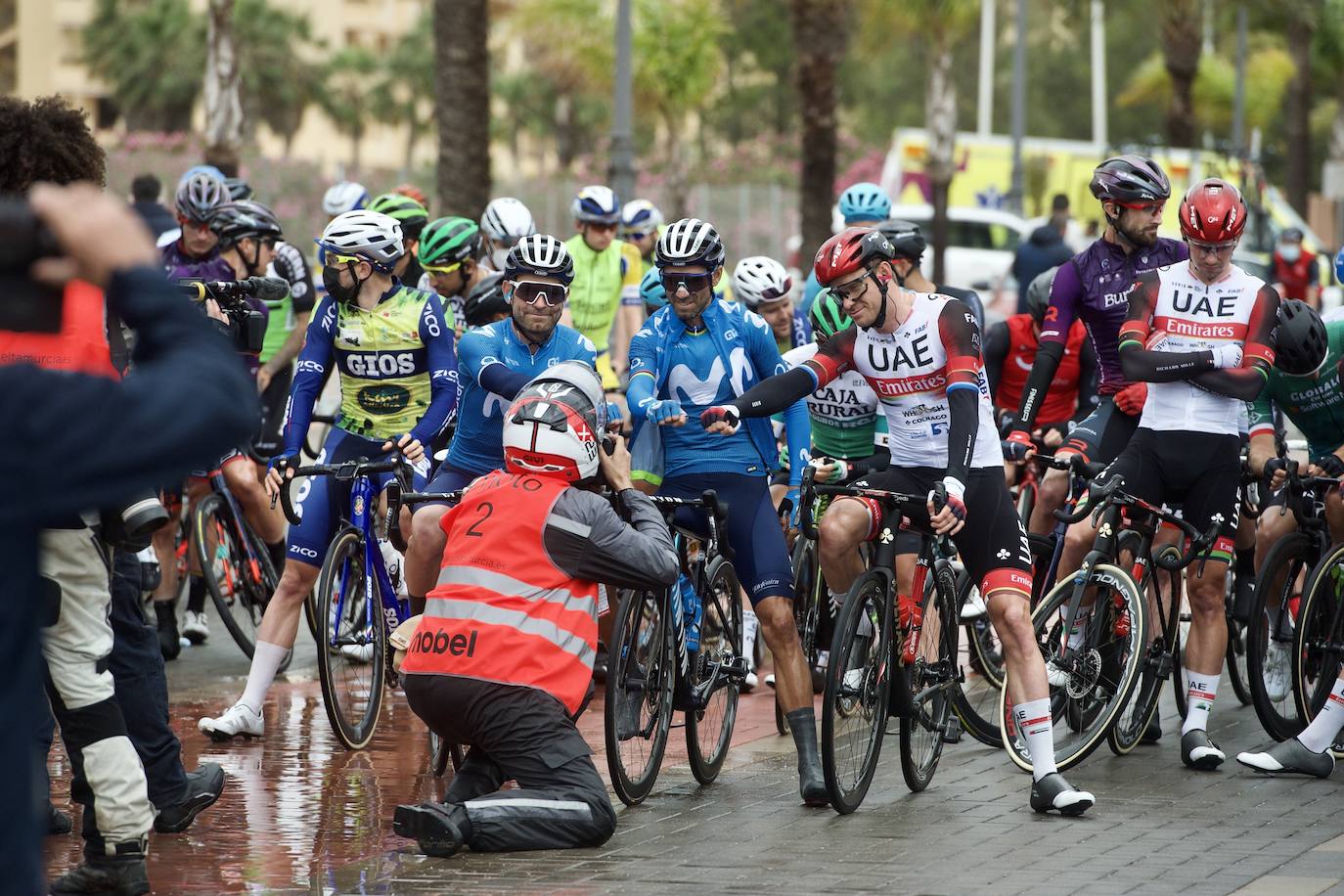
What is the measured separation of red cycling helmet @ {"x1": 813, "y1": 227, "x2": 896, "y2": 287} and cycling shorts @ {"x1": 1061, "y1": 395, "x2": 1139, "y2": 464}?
6.41 feet

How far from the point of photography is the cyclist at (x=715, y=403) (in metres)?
7.80

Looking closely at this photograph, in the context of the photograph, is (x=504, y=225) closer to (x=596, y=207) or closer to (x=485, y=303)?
(x=596, y=207)

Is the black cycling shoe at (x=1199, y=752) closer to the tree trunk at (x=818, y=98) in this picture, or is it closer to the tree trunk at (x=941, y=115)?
the tree trunk at (x=818, y=98)

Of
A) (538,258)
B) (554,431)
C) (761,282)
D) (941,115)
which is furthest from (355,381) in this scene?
(941,115)

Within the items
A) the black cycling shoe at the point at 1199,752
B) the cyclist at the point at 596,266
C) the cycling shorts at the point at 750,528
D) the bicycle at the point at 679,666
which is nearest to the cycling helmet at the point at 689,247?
the cycling shorts at the point at 750,528

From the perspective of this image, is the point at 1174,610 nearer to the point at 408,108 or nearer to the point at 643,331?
the point at 643,331

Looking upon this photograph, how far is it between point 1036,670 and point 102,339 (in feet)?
12.3

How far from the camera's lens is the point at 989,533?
7539 mm

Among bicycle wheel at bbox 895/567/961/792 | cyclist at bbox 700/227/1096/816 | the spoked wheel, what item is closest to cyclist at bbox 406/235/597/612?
cyclist at bbox 700/227/1096/816

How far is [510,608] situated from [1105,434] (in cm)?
363

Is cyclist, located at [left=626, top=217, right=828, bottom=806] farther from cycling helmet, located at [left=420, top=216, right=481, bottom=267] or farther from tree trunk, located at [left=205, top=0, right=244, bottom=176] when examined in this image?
tree trunk, located at [left=205, top=0, right=244, bottom=176]

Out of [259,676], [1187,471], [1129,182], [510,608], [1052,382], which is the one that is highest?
[1129,182]

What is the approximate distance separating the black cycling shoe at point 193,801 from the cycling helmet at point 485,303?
11.3 feet

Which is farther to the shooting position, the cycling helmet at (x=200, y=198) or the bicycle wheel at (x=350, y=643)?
the cycling helmet at (x=200, y=198)
